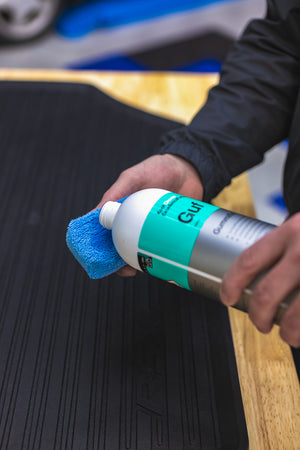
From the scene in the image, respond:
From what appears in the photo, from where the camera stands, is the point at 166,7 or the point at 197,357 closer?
the point at 197,357

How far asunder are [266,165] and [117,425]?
1147 millimetres

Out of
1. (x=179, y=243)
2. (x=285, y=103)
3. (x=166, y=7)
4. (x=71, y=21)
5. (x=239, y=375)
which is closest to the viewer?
(x=179, y=243)

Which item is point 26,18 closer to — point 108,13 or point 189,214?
point 108,13

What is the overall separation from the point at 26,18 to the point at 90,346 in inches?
75.2

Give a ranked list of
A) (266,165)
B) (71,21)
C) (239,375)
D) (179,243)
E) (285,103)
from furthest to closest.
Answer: (71,21) < (266,165) < (285,103) < (239,375) < (179,243)

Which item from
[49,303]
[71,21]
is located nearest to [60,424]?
[49,303]

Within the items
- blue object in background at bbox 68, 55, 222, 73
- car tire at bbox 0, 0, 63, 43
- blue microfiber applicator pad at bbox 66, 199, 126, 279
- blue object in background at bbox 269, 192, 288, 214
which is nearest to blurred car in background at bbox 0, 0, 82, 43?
car tire at bbox 0, 0, 63, 43

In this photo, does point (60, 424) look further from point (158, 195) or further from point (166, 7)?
point (166, 7)

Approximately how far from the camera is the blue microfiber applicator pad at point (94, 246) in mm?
515

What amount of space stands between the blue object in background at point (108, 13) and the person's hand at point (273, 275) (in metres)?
2.16

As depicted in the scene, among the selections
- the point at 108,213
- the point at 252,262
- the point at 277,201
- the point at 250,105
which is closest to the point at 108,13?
the point at 277,201

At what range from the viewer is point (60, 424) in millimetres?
521

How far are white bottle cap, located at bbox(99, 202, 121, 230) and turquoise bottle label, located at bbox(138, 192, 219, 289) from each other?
6 centimetres

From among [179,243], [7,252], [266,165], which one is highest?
[179,243]
